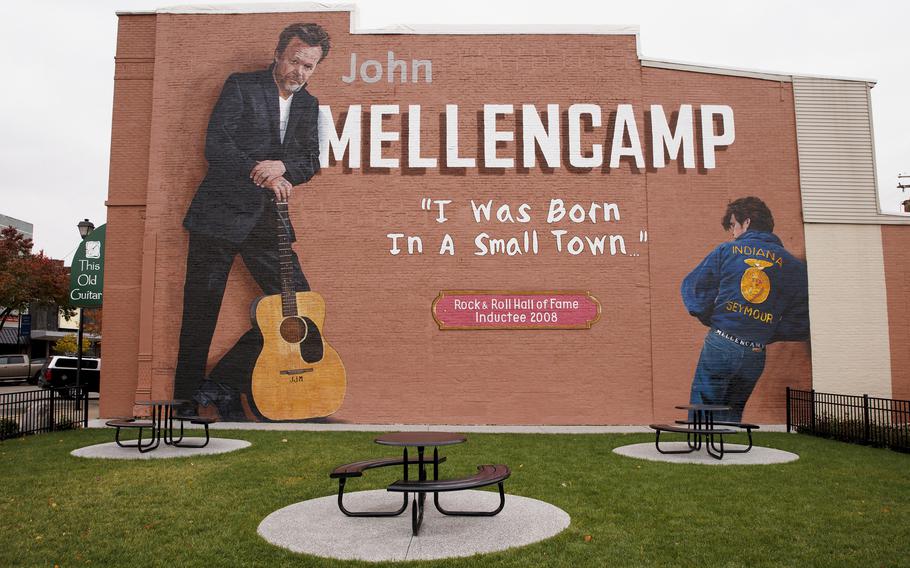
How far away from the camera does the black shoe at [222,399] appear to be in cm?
1606

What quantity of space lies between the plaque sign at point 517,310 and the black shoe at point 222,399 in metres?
5.10

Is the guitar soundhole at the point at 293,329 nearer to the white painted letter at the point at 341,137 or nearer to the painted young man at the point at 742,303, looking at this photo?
the white painted letter at the point at 341,137

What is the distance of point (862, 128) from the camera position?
55.7 ft

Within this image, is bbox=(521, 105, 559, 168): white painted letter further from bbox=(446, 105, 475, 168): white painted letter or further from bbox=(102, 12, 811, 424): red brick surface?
bbox=(446, 105, 475, 168): white painted letter

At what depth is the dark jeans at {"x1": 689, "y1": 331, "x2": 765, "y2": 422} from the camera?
1598 cm

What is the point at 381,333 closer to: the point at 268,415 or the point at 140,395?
the point at 268,415

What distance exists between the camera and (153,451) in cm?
1126

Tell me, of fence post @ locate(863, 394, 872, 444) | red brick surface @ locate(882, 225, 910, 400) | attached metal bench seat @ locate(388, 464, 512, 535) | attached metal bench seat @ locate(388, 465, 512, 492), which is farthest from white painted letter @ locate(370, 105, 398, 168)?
red brick surface @ locate(882, 225, 910, 400)

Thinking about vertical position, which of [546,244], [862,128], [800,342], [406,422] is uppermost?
[862,128]

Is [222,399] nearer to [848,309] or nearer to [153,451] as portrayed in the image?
[153,451]

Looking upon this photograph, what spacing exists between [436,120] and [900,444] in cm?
1189

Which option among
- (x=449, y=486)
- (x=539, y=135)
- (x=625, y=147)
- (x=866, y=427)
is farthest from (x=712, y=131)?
(x=449, y=486)

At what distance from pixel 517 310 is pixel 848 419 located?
720cm

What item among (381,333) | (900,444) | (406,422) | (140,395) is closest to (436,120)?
(381,333)
